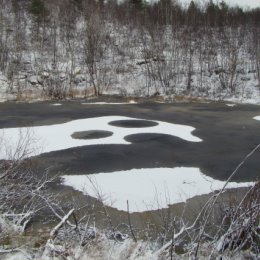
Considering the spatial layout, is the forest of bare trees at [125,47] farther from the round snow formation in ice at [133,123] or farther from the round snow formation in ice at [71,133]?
the round snow formation in ice at [71,133]

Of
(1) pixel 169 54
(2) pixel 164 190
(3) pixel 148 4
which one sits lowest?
(2) pixel 164 190

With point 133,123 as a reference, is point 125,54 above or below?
above

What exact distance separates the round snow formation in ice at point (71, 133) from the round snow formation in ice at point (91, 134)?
16 cm

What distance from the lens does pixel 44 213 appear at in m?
5.95

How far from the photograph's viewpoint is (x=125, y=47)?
2856cm

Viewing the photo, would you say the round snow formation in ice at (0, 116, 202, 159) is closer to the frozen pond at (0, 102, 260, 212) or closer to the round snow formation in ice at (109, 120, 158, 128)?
the frozen pond at (0, 102, 260, 212)

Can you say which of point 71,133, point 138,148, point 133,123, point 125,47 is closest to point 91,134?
point 71,133

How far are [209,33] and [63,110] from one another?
55.4 ft

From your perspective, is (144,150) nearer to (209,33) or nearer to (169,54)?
(169,54)

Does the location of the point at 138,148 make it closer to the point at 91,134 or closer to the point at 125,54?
the point at 91,134

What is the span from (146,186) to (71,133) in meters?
4.54

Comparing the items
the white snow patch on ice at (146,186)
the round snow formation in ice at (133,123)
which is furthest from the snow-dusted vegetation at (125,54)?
the white snow patch on ice at (146,186)

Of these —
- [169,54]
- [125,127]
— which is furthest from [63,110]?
[169,54]

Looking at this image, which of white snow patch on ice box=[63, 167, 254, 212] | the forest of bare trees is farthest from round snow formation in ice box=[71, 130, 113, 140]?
the forest of bare trees
